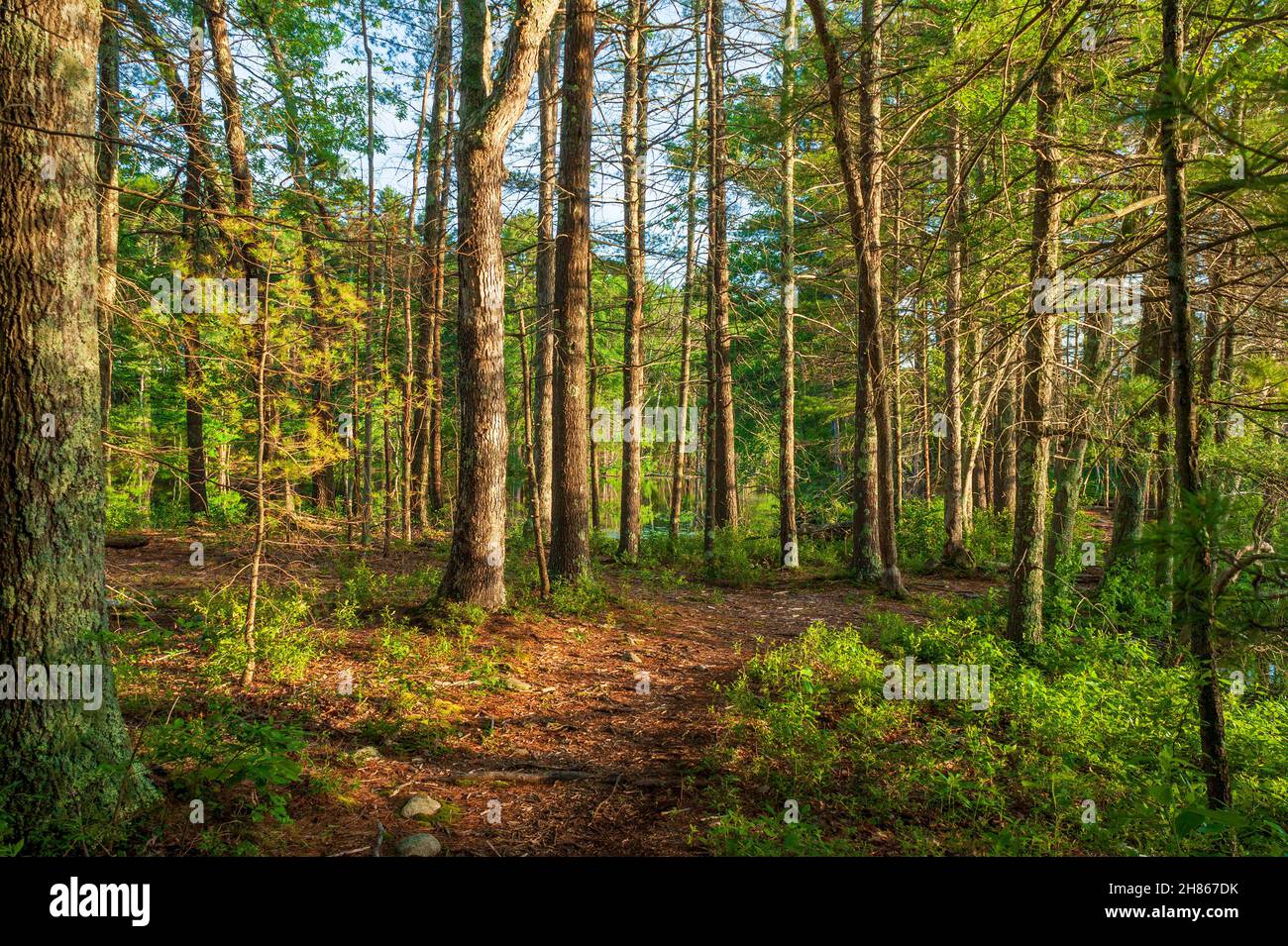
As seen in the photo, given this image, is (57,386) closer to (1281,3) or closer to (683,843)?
(683,843)

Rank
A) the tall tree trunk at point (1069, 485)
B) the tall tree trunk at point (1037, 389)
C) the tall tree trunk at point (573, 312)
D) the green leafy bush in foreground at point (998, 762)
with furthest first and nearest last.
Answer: the tall tree trunk at point (573, 312) < the tall tree trunk at point (1069, 485) < the tall tree trunk at point (1037, 389) < the green leafy bush in foreground at point (998, 762)

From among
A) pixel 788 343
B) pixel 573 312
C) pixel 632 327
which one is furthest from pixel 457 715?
pixel 788 343

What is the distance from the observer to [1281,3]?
14.2 ft

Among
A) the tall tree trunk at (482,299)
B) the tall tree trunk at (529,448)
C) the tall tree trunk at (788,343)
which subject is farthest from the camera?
the tall tree trunk at (788,343)

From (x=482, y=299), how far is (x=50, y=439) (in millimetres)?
5096

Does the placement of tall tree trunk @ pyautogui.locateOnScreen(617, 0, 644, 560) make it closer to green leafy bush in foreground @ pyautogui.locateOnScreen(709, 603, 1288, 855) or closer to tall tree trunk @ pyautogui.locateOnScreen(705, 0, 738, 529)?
tall tree trunk @ pyautogui.locateOnScreen(705, 0, 738, 529)

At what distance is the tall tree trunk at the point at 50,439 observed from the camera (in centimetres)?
342

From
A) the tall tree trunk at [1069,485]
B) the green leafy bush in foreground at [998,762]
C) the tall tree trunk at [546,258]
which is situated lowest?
the green leafy bush in foreground at [998,762]

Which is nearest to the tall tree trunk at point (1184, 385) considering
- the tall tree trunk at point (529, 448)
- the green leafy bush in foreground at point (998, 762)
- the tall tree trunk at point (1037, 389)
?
the green leafy bush in foreground at point (998, 762)

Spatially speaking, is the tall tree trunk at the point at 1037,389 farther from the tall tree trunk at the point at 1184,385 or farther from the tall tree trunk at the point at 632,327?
the tall tree trunk at the point at 632,327

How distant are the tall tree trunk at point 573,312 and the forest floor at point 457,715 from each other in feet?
4.16

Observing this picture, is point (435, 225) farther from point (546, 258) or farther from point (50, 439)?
point (50, 439)
